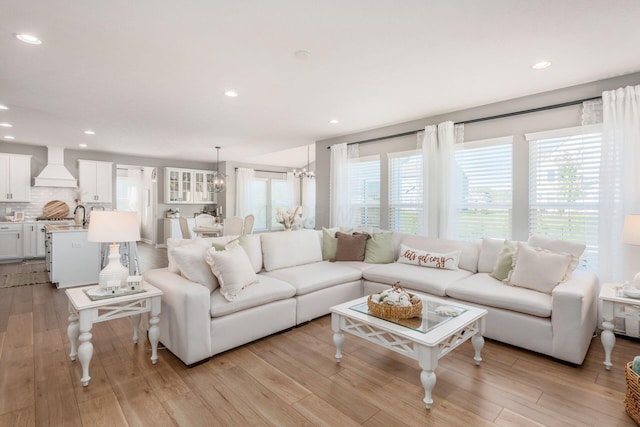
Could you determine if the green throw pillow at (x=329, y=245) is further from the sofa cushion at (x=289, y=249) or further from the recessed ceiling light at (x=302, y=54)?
the recessed ceiling light at (x=302, y=54)

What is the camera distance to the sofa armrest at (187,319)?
2.39m

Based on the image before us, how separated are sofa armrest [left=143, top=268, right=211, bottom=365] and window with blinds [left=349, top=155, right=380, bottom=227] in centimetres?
345

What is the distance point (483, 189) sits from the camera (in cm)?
411

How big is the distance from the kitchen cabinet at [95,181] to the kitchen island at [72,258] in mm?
2939

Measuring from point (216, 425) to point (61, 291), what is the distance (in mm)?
4024

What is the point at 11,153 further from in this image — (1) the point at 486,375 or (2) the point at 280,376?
(1) the point at 486,375

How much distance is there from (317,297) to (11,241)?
676 cm

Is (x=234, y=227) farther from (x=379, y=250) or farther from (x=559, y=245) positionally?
(x=559, y=245)

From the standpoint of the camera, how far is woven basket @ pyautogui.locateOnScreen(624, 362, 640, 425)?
182 centimetres

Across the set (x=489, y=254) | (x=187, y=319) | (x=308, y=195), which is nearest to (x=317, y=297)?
(x=187, y=319)

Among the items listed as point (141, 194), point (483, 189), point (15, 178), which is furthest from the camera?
point (141, 194)

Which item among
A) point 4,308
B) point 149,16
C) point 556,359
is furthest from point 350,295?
point 4,308

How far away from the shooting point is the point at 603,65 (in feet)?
9.57

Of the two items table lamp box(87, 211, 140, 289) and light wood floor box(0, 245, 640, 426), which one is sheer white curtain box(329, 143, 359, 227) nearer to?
light wood floor box(0, 245, 640, 426)
